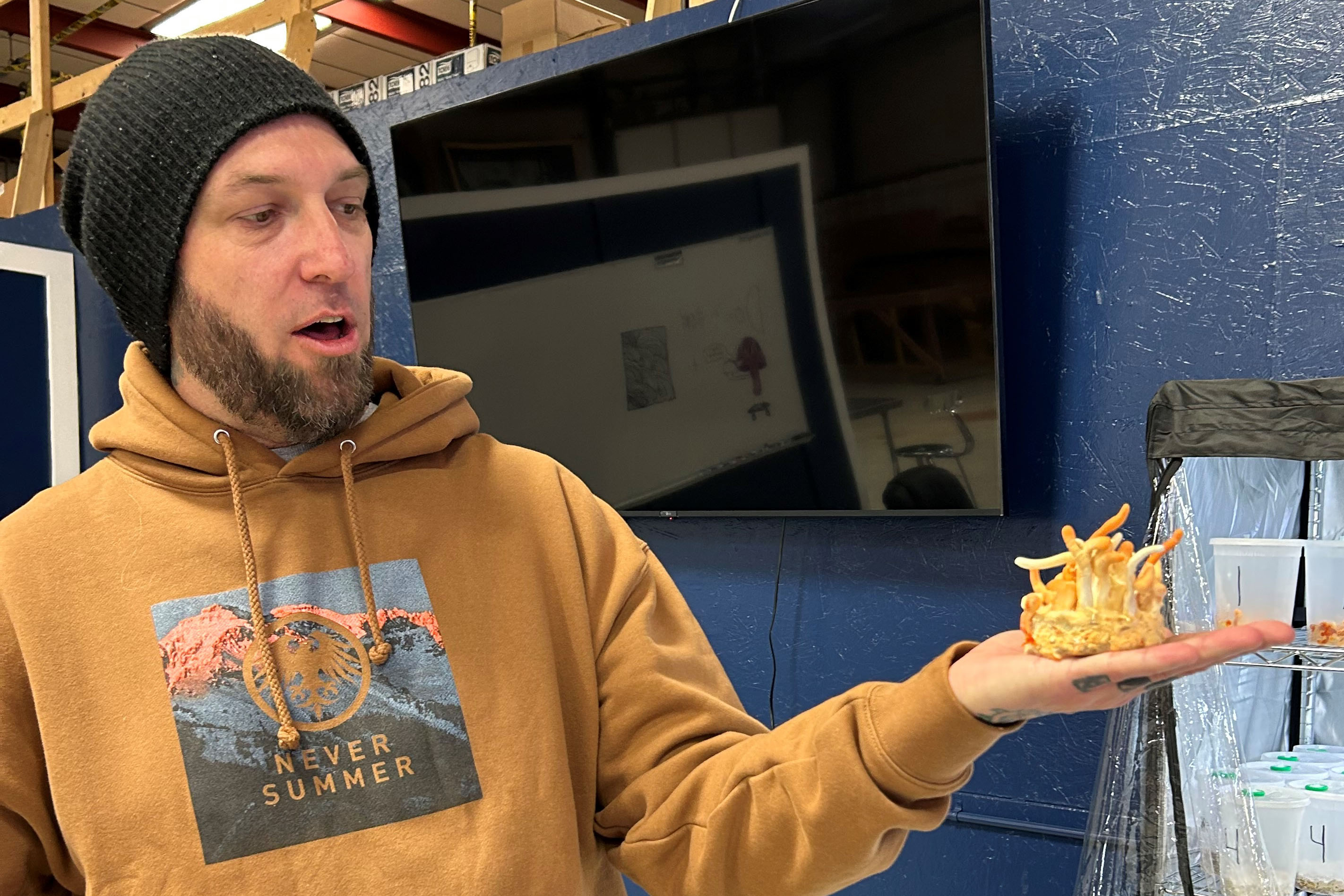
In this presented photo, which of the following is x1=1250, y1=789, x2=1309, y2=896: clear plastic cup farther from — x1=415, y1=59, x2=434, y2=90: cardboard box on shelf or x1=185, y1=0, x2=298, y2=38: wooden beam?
x1=185, y1=0, x2=298, y2=38: wooden beam

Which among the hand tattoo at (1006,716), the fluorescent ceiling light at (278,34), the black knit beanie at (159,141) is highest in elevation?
the fluorescent ceiling light at (278,34)

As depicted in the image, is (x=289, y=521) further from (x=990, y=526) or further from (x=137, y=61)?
(x=990, y=526)

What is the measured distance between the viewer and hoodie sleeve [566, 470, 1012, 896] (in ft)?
3.00

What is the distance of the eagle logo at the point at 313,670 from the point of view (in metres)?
1.11

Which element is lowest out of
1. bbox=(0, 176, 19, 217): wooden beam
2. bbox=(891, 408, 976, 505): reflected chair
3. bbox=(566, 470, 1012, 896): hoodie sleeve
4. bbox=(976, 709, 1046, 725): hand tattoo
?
bbox=(566, 470, 1012, 896): hoodie sleeve

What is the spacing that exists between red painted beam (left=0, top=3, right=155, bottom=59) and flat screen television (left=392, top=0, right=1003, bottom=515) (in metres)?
4.71

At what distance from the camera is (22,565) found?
1.08 m

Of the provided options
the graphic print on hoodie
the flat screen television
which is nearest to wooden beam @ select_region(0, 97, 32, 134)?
the flat screen television

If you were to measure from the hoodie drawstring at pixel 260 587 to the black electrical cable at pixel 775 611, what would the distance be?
4.97ft

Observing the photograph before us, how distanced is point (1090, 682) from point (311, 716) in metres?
0.72

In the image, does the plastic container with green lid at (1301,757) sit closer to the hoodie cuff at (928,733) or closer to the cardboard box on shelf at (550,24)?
the hoodie cuff at (928,733)

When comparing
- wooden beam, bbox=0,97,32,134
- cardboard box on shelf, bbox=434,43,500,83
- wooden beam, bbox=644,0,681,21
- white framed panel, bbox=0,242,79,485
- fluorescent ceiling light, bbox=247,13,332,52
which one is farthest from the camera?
fluorescent ceiling light, bbox=247,13,332,52


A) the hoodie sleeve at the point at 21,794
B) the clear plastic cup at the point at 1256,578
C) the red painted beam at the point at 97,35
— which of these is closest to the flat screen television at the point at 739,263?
the clear plastic cup at the point at 1256,578

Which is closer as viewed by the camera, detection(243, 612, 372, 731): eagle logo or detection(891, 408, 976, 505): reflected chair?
detection(243, 612, 372, 731): eagle logo
